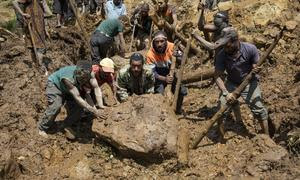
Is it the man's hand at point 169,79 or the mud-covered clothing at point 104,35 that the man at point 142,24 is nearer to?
the mud-covered clothing at point 104,35

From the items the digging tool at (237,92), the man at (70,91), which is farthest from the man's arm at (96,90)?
the digging tool at (237,92)

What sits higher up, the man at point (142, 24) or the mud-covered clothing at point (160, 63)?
the mud-covered clothing at point (160, 63)

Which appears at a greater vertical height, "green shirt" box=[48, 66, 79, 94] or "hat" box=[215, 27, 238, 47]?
"hat" box=[215, 27, 238, 47]

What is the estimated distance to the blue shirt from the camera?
6770 mm

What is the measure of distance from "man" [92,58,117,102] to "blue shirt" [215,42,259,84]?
66.7 inches

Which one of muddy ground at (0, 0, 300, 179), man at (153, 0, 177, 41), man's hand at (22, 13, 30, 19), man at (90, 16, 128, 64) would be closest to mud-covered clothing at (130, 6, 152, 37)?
man at (153, 0, 177, 41)

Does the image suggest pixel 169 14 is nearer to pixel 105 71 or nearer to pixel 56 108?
pixel 105 71

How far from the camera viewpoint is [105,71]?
7.37 m

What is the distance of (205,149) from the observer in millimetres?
7285

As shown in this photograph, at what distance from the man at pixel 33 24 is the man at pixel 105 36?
3.79 ft

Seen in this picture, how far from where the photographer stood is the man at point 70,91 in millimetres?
7068

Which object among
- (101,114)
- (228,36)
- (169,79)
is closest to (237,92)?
(228,36)

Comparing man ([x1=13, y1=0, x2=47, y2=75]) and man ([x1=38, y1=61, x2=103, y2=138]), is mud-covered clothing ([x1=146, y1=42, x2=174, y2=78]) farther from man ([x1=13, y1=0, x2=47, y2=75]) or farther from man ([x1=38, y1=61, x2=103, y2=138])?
man ([x1=13, y1=0, x2=47, y2=75])

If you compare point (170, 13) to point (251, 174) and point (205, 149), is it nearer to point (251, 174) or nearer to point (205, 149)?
point (205, 149)
